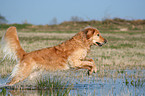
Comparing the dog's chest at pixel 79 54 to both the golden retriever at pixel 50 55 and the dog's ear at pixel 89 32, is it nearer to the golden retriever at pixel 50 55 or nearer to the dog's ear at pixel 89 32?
the golden retriever at pixel 50 55

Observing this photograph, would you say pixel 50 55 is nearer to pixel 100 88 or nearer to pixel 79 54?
pixel 79 54

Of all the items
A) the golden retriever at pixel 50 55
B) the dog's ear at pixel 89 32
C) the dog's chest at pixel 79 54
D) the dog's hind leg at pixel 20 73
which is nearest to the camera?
the dog's hind leg at pixel 20 73

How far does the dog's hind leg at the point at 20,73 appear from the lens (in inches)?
259

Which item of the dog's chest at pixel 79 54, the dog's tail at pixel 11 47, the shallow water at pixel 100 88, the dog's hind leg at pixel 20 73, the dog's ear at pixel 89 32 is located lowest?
the shallow water at pixel 100 88

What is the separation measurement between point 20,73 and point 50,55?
106 centimetres

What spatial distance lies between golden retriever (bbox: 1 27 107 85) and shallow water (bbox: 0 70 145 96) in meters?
0.48

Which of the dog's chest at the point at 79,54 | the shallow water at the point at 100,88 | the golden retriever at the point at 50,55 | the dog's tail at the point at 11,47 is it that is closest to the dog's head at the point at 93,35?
the golden retriever at the point at 50,55

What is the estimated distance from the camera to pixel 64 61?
285 inches

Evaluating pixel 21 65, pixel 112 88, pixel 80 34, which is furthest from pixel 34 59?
pixel 112 88

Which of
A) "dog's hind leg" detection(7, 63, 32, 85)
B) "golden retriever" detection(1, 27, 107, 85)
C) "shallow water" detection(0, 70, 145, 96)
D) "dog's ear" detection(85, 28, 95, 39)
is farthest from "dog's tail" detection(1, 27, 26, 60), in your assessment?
"dog's ear" detection(85, 28, 95, 39)

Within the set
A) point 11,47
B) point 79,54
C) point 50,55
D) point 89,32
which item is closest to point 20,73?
point 11,47

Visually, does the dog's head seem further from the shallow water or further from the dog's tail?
the dog's tail

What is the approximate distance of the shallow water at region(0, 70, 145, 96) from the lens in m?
6.09

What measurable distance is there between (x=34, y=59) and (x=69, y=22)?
125 ft
